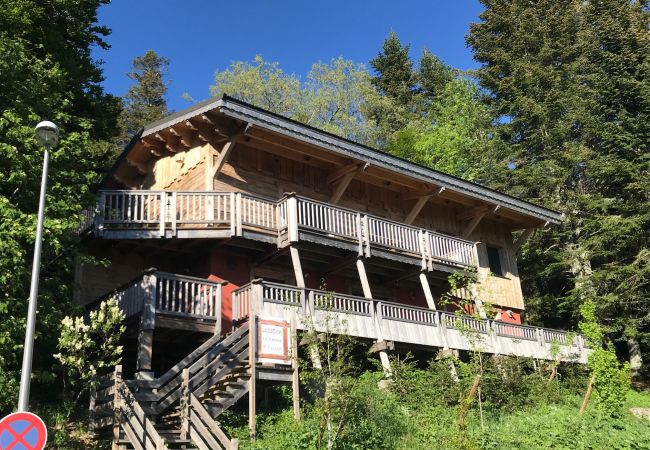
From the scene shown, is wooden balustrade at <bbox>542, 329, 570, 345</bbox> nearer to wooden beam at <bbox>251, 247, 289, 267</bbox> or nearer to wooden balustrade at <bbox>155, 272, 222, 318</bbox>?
wooden beam at <bbox>251, 247, 289, 267</bbox>

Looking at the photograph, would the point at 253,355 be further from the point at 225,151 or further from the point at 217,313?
the point at 225,151

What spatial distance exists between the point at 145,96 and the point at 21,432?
157 feet

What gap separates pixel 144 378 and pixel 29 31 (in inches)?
429

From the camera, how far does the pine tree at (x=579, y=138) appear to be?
2983cm

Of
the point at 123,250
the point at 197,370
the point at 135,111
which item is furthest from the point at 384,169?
the point at 135,111

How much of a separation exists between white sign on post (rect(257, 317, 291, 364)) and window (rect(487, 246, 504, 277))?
15182 mm

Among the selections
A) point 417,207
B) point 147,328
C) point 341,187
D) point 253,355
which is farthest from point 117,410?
point 417,207

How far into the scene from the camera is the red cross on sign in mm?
8094

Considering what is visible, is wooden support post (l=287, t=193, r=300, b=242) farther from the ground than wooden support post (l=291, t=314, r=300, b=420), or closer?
farther from the ground

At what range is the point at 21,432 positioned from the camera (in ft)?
26.8

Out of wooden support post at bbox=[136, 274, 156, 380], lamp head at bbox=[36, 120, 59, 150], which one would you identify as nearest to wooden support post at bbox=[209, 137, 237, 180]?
wooden support post at bbox=[136, 274, 156, 380]

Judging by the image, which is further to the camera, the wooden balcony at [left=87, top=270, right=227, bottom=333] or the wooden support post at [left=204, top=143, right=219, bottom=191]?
the wooden support post at [left=204, top=143, right=219, bottom=191]

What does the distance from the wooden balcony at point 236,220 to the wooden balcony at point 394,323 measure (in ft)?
6.71

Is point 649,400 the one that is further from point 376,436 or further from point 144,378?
point 144,378
